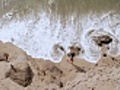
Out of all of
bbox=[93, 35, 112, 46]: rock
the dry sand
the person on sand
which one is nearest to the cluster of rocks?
the dry sand

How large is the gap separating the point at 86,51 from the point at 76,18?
34cm

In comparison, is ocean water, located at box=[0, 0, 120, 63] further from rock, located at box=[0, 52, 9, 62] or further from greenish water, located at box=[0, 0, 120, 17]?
rock, located at box=[0, 52, 9, 62]

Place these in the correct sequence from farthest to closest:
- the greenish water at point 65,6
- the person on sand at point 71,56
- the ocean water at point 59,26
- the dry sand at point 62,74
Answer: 1. the greenish water at point 65,6
2. the ocean water at point 59,26
3. the person on sand at point 71,56
4. the dry sand at point 62,74

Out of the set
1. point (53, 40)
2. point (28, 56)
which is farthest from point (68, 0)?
point (28, 56)

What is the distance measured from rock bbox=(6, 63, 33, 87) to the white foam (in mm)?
216

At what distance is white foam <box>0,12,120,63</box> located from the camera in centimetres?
300

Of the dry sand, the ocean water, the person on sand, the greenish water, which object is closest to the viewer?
the dry sand

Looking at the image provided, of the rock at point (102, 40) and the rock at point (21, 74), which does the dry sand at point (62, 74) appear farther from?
the rock at point (102, 40)

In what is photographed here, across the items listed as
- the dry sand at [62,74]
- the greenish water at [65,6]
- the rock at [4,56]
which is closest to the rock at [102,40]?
the dry sand at [62,74]

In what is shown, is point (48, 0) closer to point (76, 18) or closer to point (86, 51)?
point (76, 18)

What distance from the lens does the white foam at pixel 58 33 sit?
3.00 m

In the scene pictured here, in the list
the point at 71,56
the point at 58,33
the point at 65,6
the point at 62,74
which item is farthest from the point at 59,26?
the point at 62,74

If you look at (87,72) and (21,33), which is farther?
(21,33)

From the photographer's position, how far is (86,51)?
3008 millimetres
